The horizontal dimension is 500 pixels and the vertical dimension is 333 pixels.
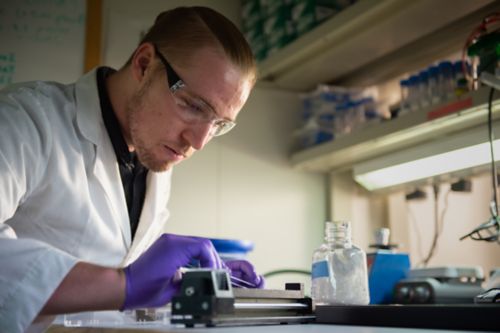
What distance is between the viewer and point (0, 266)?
1.10 meters

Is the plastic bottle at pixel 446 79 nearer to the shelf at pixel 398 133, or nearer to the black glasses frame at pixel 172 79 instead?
the shelf at pixel 398 133

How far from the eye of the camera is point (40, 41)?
8.39 feet

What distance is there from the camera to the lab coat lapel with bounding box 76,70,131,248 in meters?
1.59

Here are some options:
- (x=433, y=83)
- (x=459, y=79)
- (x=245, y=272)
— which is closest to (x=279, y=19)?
(x=433, y=83)

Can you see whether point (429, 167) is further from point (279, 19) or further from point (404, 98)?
point (279, 19)

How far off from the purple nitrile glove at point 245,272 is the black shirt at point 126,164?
387 millimetres

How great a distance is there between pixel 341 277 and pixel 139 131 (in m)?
0.67

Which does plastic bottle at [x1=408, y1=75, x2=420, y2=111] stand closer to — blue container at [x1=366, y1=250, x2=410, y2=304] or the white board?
blue container at [x1=366, y1=250, x2=410, y2=304]

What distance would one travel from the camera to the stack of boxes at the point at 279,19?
236 cm

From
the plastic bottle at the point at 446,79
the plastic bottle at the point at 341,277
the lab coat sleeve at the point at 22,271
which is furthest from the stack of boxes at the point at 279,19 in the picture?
the lab coat sleeve at the point at 22,271

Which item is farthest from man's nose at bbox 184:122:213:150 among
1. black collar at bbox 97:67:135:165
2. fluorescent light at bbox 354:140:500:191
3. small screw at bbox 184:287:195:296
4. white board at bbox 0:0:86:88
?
white board at bbox 0:0:86:88

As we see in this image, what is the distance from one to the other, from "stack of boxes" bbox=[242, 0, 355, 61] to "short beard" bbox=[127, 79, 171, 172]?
0.98 m

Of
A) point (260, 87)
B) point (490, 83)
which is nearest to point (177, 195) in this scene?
point (260, 87)

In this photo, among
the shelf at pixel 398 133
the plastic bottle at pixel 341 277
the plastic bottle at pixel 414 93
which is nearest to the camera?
the plastic bottle at pixel 341 277
